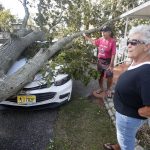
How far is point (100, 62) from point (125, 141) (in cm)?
379

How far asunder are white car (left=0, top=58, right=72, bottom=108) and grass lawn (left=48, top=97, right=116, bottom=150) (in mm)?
339

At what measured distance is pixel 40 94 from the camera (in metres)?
5.62

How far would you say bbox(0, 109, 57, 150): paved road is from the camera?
4512 millimetres

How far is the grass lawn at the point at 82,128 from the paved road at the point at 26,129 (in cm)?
17

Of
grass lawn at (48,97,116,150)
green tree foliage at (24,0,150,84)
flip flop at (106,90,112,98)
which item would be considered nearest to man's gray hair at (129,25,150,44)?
grass lawn at (48,97,116,150)

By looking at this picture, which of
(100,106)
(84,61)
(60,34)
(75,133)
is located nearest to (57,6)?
(60,34)

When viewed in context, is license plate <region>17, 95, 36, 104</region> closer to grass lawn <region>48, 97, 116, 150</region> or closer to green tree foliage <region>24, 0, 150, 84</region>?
grass lawn <region>48, 97, 116, 150</region>

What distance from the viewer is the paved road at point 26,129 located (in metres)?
4.51

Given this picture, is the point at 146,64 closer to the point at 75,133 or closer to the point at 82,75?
the point at 75,133

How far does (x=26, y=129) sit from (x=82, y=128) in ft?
3.45

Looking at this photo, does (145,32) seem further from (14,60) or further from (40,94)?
(14,60)

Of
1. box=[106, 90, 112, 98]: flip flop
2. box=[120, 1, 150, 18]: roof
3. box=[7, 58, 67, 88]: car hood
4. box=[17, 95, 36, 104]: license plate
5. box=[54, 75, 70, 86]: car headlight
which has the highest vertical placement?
box=[120, 1, 150, 18]: roof

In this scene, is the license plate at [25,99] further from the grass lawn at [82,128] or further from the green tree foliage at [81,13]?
the green tree foliage at [81,13]

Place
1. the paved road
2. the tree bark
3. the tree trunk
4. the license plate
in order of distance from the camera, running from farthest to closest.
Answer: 1. the tree trunk
2. the license plate
3. the tree bark
4. the paved road
